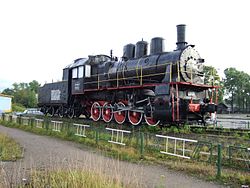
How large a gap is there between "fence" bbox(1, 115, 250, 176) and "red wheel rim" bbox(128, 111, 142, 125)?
3427 mm

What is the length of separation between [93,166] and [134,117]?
873 cm

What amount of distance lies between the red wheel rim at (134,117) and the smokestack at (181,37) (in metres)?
4.32

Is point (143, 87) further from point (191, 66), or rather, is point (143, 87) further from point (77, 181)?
point (77, 181)

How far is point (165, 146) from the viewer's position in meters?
9.77

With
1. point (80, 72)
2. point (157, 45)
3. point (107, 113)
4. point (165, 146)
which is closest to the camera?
point (165, 146)

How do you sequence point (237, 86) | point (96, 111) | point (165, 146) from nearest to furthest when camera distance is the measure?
point (165, 146), point (96, 111), point (237, 86)

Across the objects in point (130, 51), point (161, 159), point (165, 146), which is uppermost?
point (130, 51)

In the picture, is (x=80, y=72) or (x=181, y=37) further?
(x=80, y=72)

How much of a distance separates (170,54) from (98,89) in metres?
6.09

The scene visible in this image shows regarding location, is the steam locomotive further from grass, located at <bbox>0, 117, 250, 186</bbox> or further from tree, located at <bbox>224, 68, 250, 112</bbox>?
tree, located at <bbox>224, 68, 250, 112</bbox>

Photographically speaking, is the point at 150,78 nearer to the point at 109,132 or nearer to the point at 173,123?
the point at 173,123

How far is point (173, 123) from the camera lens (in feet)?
45.8

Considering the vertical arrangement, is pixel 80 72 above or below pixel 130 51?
below

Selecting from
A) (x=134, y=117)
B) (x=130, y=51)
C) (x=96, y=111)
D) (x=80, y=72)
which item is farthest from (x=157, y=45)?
(x=80, y=72)
